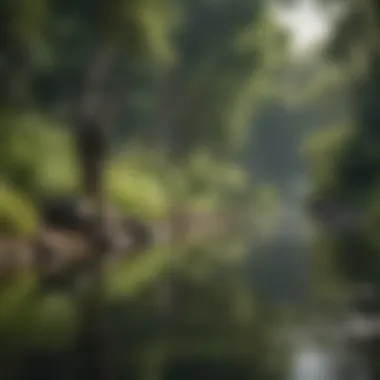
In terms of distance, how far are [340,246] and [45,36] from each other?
71 cm

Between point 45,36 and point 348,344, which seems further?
point 45,36

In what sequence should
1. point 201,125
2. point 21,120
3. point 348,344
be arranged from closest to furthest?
1. point 348,344
2. point 21,120
3. point 201,125

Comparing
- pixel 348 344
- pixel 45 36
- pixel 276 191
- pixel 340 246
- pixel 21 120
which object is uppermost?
pixel 45 36

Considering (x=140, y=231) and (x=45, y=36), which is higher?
(x=45, y=36)

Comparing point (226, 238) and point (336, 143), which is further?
point (336, 143)

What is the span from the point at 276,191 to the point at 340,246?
0.17 metres

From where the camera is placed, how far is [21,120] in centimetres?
142

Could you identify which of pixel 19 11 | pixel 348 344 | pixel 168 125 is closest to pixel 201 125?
pixel 168 125

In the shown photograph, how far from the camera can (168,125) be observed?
1502 millimetres

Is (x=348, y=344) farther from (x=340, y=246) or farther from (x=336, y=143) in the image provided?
(x=336, y=143)

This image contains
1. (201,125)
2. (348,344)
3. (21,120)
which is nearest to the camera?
(348,344)

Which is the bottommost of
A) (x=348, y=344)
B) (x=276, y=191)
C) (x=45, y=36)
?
(x=348, y=344)

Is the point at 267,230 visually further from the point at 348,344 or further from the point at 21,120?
the point at 21,120

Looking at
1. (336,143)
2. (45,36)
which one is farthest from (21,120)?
(336,143)
